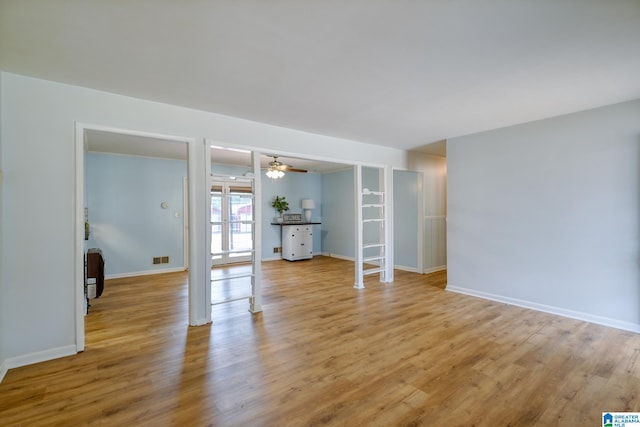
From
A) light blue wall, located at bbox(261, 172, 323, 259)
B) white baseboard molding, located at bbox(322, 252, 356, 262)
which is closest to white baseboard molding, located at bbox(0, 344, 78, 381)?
light blue wall, located at bbox(261, 172, 323, 259)

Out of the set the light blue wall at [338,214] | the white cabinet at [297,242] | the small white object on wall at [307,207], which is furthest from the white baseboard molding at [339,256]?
the small white object on wall at [307,207]

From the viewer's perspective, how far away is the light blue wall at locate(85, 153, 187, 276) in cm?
572

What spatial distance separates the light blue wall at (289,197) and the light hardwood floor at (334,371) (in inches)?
160

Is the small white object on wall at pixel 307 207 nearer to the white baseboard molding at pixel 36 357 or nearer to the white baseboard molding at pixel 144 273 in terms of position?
the white baseboard molding at pixel 144 273

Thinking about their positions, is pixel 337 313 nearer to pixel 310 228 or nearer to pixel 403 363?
pixel 403 363

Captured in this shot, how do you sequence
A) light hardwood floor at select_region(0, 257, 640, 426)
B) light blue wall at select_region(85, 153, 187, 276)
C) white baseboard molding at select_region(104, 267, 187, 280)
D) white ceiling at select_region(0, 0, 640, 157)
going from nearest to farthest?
white ceiling at select_region(0, 0, 640, 157), light hardwood floor at select_region(0, 257, 640, 426), light blue wall at select_region(85, 153, 187, 276), white baseboard molding at select_region(104, 267, 187, 280)

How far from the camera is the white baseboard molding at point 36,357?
249 cm

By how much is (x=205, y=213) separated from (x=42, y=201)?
4.72ft

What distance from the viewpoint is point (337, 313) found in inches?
152

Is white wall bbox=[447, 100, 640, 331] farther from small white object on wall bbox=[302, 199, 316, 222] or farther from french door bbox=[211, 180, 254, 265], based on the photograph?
french door bbox=[211, 180, 254, 265]

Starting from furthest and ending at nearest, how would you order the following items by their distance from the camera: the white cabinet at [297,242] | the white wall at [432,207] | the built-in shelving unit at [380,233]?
the white cabinet at [297,242] < the white wall at [432,207] < the built-in shelving unit at [380,233]

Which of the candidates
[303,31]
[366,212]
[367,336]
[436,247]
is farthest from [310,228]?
[303,31]

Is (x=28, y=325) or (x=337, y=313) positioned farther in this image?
(x=337, y=313)

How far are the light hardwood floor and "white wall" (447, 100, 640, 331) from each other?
14.8 inches
